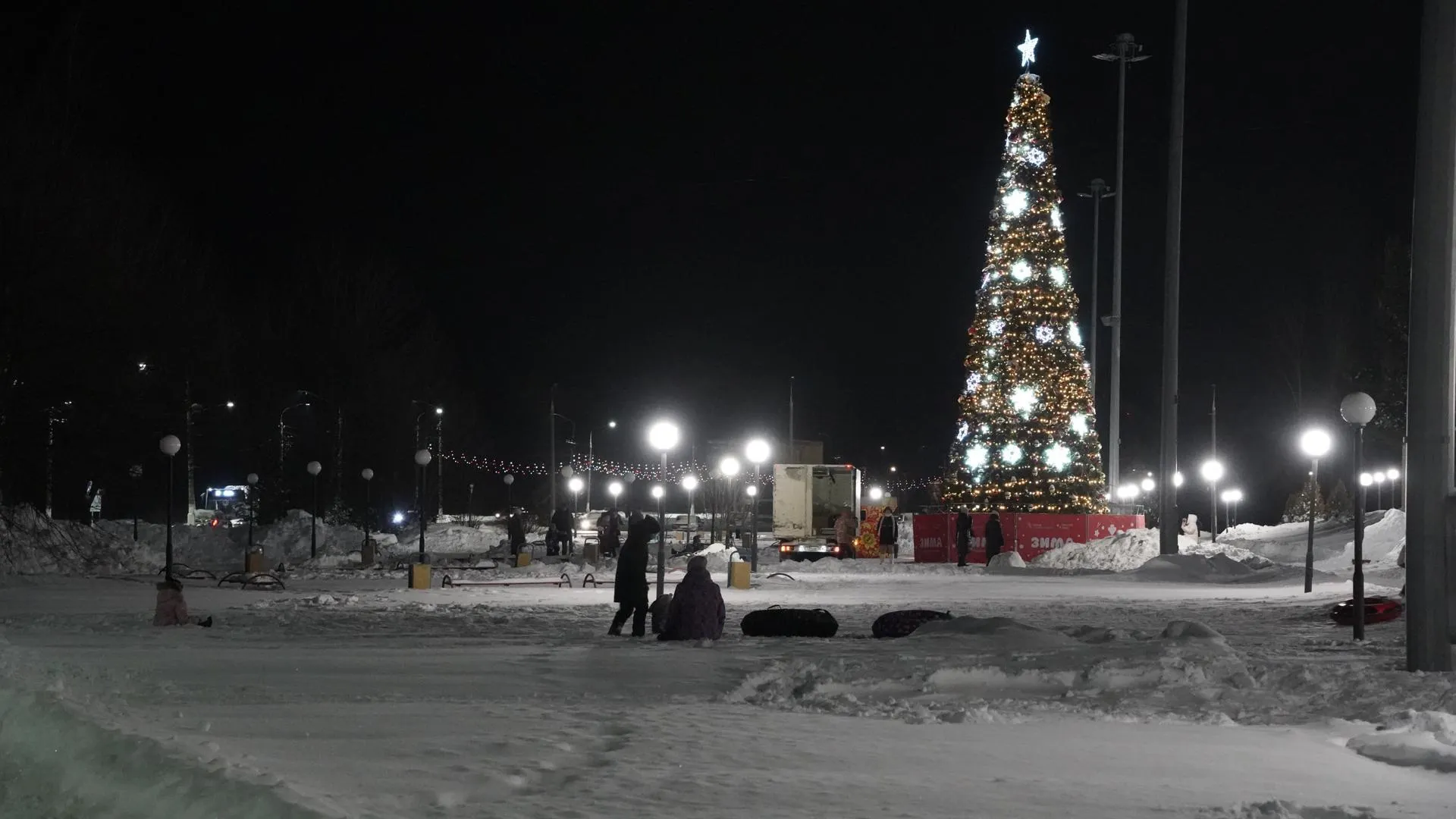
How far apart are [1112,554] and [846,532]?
7347 mm

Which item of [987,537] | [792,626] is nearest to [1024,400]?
[987,537]

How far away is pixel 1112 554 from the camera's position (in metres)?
37.9

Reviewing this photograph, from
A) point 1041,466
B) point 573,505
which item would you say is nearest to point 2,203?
point 1041,466

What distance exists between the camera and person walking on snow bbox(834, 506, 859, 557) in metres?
41.6

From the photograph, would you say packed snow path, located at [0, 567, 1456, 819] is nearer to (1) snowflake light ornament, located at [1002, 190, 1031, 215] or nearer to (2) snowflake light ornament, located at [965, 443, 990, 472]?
(2) snowflake light ornament, located at [965, 443, 990, 472]

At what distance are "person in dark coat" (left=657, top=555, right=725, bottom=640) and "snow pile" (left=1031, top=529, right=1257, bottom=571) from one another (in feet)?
74.8

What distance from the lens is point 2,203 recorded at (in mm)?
34375

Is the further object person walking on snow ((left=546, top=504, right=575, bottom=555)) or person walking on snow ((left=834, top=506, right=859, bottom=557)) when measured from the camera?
person walking on snow ((left=546, top=504, right=575, bottom=555))

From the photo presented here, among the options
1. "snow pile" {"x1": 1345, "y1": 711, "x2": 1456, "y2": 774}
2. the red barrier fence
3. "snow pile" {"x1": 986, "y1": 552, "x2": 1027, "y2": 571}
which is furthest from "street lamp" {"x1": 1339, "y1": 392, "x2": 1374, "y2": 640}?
the red barrier fence

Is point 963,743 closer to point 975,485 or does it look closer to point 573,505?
point 975,485

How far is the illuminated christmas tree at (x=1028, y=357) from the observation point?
41.6 meters

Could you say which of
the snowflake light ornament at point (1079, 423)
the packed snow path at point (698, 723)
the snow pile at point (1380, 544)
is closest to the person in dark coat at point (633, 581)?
the packed snow path at point (698, 723)

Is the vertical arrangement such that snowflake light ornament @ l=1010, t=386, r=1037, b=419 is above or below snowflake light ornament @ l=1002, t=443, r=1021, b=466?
above

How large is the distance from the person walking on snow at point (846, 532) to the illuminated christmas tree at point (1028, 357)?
3.31 meters
